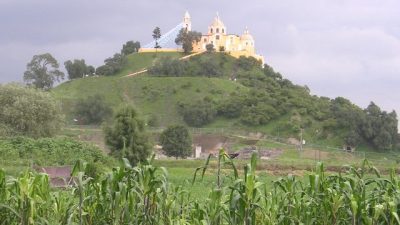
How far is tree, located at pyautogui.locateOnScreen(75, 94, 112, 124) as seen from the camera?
90.0 m

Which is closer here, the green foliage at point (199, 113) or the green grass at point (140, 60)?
the green foliage at point (199, 113)

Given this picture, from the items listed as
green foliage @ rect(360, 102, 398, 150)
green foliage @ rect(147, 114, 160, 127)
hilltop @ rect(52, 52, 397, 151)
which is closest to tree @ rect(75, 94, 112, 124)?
hilltop @ rect(52, 52, 397, 151)

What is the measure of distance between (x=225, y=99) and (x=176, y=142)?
29.7 metres

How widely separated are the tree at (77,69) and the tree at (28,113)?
63302 mm

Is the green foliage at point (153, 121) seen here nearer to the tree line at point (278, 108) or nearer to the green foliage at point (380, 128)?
the tree line at point (278, 108)

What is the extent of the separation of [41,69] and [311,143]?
2057 inches

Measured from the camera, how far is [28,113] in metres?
50.4

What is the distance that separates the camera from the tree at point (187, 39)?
125 m

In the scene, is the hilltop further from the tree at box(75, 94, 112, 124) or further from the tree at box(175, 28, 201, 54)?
the tree at box(175, 28, 201, 54)

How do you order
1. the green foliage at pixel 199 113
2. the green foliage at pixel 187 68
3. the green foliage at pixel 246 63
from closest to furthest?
the green foliage at pixel 199 113, the green foliage at pixel 187 68, the green foliage at pixel 246 63

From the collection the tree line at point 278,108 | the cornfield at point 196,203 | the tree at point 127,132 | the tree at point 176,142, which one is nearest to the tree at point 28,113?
the tree at point 127,132

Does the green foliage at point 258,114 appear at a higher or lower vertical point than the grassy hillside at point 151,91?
lower

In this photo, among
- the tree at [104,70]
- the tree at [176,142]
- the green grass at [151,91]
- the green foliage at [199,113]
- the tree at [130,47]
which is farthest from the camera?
the tree at [130,47]

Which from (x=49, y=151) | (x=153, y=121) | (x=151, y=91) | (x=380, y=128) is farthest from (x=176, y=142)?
(x=151, y=91)
